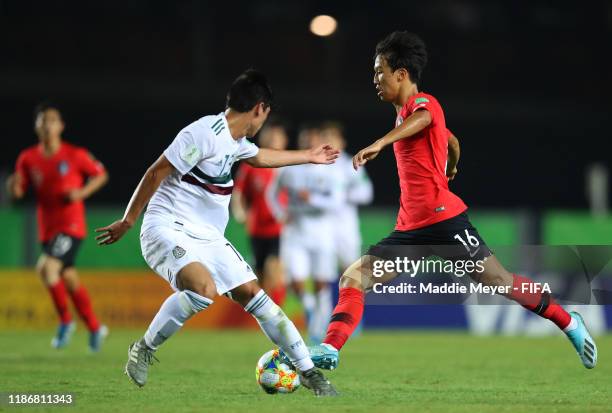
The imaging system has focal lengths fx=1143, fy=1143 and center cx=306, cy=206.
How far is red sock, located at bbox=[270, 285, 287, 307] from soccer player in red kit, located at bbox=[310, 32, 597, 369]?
692 centimetres

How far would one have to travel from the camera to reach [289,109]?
30.0 meters

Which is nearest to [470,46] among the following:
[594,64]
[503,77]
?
[503,77]

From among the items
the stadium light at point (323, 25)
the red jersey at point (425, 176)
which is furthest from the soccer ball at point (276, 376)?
the stadium light at point (323, 25)

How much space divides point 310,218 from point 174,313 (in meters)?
6.66

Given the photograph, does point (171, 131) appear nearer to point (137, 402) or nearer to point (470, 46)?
point (470, 46)

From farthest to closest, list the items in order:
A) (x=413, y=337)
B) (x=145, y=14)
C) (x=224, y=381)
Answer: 1. (x=145, y=14)
2. (x=413, y=337)
3. (x=224, y=381)

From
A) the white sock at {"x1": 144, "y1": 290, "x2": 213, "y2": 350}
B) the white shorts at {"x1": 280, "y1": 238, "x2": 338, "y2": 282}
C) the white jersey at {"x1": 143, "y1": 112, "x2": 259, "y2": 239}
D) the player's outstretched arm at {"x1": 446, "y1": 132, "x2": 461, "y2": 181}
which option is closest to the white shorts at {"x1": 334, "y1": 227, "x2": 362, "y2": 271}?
the white shorts at {"x1": 280, "y1": 238, "x2": 338, "y2": 282}

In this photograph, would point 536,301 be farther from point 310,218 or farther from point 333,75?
point 333,75

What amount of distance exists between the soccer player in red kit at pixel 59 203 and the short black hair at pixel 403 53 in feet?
14.2

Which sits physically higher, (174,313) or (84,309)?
(174,313)

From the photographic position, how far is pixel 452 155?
24.4 ft

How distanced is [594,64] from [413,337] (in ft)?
68.7

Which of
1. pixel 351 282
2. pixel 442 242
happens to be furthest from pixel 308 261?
pixel 442 242

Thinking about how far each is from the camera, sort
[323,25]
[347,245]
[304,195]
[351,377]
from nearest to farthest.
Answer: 1. [351,377]
2. [304,195]
3. [347,245]
4. [323,25]
